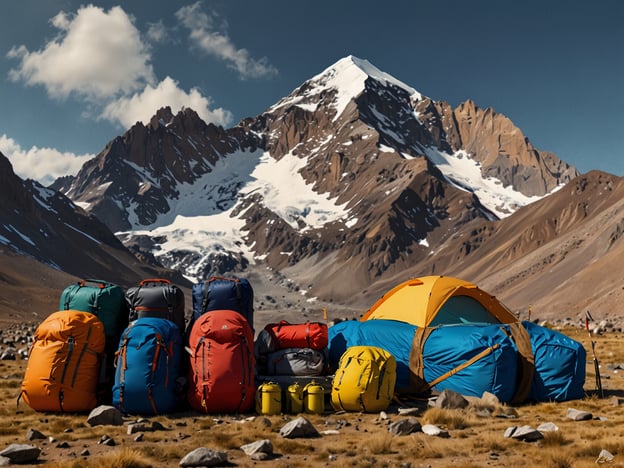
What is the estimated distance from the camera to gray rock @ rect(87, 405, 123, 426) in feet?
41.7

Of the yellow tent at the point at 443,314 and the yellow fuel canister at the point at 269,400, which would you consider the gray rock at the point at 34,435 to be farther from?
the yellow tent at the point at 443,314

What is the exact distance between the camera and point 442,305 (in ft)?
59.4

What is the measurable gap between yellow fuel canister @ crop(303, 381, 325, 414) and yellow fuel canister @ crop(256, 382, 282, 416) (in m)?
0.80

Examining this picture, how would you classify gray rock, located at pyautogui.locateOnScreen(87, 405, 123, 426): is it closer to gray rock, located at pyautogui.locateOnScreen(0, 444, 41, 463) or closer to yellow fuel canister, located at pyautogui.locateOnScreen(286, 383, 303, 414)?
gray rock, located at pyautogui.locateOnScreen(0, 444, 41, 463)

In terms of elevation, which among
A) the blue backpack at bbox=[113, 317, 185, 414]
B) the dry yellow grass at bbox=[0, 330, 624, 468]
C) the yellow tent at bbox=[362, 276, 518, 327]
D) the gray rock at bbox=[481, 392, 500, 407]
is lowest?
the dry yellow grass at bbox=[0, 330, 624, 468]

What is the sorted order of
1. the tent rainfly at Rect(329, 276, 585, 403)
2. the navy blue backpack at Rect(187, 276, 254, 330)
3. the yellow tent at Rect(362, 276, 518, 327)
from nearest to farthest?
the tent rainfly at Rect(329, 276, 585, 403), the navy blue backpack at Rect(187, 276, 254, 330), the yellow tent at Rect(362, 276, 518, 327)

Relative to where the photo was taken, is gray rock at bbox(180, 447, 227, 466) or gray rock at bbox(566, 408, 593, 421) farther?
gray rock at bbox(566, 408, 593, 421)

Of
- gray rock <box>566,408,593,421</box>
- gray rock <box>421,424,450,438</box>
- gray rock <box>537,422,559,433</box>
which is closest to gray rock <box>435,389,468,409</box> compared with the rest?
gray rock <box>421,424,450,438</box>

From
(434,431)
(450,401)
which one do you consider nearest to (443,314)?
(450,401)

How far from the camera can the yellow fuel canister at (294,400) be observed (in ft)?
47.8

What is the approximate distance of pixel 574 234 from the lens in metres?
127

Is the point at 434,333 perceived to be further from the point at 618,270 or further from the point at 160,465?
the point at 618,270

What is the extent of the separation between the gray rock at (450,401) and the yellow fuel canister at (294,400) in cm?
366

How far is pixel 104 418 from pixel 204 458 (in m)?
4.24
